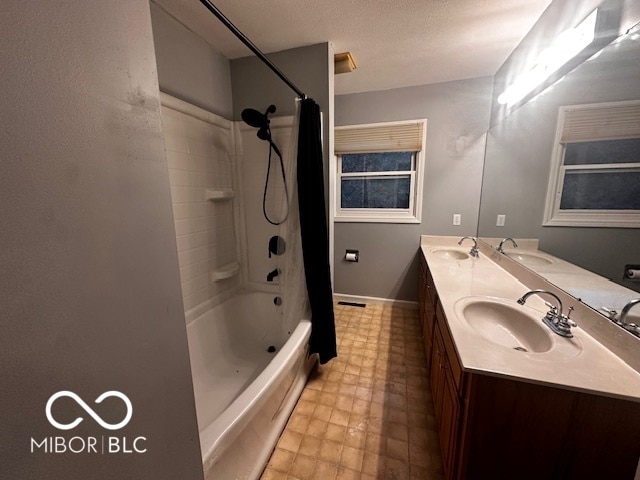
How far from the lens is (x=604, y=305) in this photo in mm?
1028

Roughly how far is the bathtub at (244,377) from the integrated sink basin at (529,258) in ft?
4.89

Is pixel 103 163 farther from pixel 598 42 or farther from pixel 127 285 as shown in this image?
pixel 598 42

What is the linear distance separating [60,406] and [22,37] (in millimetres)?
508

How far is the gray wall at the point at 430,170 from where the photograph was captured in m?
2.44

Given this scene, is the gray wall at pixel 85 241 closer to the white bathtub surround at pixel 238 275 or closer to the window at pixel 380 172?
the white bathtub surround at pixel 238 275

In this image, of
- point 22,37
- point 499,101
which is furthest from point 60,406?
point 499,101

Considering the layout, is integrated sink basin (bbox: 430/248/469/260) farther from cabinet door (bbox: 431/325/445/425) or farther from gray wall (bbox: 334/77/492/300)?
cabinet door (bbox: 431/325/445/425)

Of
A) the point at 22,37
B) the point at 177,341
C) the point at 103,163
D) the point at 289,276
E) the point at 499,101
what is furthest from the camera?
the point at 499,101

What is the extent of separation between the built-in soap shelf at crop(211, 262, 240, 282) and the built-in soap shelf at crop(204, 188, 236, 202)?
55cm

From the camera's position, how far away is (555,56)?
4.64 feet

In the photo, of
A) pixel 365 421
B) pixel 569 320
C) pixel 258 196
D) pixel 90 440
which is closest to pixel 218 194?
pixel 258 196

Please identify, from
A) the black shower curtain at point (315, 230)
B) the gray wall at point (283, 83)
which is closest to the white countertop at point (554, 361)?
the black shower curtain at point (315, 230)

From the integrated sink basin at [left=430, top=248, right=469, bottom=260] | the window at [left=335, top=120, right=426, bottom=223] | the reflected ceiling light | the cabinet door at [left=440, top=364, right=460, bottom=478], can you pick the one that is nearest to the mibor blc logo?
the cabinet door at [left=440, top=364, right=460, bottom=478]

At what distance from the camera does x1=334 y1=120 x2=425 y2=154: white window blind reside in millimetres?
2582
